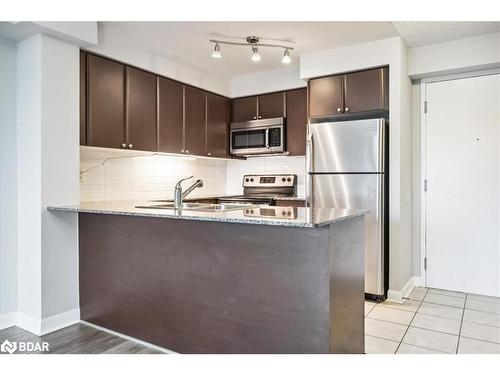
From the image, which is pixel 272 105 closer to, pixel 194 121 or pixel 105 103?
pixel 194 121

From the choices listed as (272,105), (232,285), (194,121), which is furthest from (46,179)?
(272,105)

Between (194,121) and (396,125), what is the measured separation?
207 centimetres

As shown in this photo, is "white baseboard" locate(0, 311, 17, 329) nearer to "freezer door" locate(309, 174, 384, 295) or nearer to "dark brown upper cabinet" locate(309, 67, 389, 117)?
"freezer door" locate(309, 174, 384, 295)

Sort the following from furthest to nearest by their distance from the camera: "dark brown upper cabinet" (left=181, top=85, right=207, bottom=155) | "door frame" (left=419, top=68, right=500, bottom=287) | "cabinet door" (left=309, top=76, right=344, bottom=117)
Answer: "dark brown upper cabinet" (left=181, top=85, right=207, bottom=155)
"door frame" (left=419, top=68, right=500, bottom=287)
"cabinet door" (left=309, top=76, right=344, bottom=117)

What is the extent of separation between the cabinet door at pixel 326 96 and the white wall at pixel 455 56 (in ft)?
2.33

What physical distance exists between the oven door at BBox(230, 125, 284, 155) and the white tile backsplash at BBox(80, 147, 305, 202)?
1.27 ft

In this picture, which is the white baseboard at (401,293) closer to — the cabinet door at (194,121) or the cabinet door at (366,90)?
the cabinet door at (366,90)

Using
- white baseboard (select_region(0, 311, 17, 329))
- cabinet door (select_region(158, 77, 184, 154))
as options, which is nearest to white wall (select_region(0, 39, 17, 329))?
white baseboard (select_region(0, 311, 17, 329))

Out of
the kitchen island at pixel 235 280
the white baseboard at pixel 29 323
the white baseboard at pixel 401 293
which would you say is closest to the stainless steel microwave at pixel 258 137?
the white baseboard at pixel 401 293

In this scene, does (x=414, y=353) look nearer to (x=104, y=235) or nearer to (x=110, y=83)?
(x=104, y=235)

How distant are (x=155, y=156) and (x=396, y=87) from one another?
2515mm

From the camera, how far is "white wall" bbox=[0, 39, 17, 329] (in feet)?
8.54

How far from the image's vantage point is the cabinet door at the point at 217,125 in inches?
165

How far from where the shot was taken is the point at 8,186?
262 centimetres
